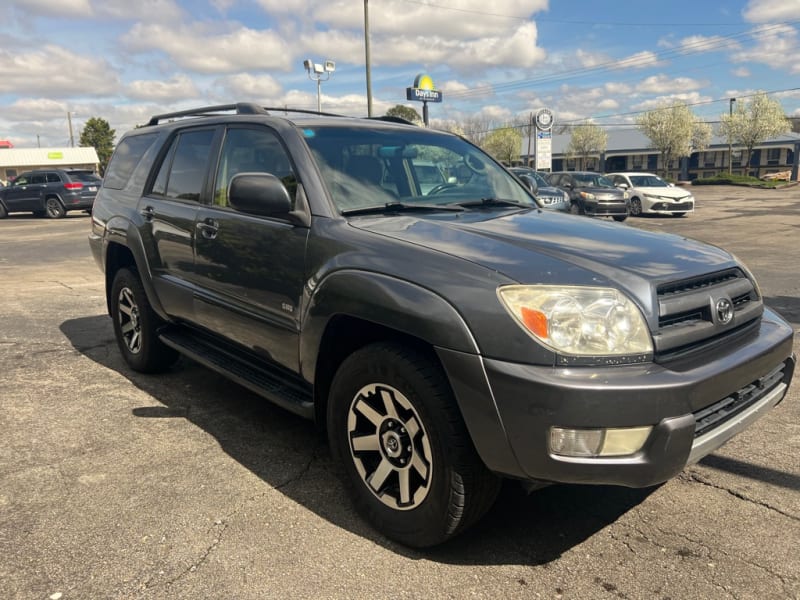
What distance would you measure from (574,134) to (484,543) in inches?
2664

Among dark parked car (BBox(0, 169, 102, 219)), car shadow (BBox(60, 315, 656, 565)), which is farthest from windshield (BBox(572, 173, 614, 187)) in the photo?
car shadow (BBox(60, 315, 656, 565))

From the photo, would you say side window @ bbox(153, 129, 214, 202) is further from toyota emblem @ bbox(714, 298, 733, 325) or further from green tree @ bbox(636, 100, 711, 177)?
green tree @ bbox(636, 100, 711, 177)

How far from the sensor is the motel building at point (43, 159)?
2662 inches

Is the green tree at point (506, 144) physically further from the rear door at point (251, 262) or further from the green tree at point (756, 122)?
the rear door at point (251, 262)

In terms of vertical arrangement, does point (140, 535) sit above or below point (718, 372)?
below

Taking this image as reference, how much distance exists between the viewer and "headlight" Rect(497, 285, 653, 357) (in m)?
2.21

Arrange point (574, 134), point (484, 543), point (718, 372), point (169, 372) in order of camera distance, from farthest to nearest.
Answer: point (574, 134) < point (169, 372) < point (484, 543) < point (718, 372)

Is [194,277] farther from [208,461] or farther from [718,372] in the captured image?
[718,372]

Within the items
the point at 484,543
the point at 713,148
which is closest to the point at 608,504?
the point at 484,543

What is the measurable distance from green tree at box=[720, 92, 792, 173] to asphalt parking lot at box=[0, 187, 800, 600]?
5367 cm

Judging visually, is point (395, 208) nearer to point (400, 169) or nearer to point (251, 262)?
point (400, 169)

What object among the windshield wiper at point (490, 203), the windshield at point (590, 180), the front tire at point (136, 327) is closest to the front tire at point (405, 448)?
the windshield wiper at point (490, 203)

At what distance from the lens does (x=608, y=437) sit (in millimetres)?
2182

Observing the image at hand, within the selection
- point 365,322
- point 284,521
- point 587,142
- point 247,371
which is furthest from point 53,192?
point 587,142
